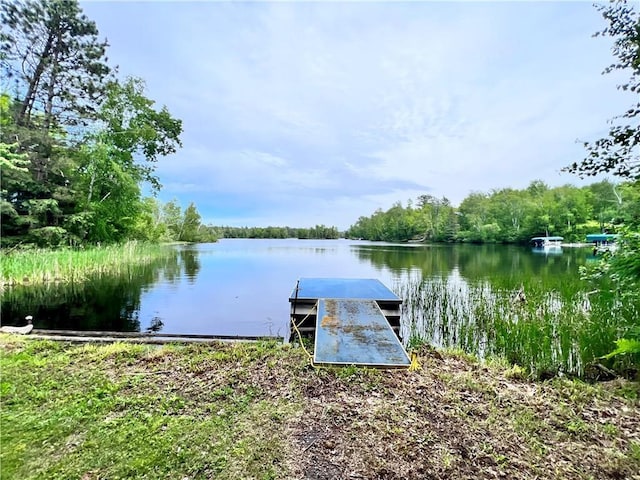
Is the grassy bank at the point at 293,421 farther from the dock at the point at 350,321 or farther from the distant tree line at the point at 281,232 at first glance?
the distant tree line at the point at 281,232

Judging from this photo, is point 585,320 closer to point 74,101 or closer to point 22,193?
point 22,193

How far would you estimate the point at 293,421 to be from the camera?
2.34 meters

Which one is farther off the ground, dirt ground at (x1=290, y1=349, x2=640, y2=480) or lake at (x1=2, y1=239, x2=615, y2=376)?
dirt ground at (x1=290, y1=349, x2=640, y2=480)

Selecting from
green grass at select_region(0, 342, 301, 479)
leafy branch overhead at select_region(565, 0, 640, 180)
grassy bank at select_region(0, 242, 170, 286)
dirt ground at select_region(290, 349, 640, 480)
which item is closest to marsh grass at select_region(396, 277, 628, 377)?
dirt ground at select_region(290, 349, 640, 480)

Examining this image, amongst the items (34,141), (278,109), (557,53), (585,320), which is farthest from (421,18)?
(34,141)

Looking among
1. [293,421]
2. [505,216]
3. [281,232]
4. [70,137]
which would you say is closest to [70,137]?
[70,137]

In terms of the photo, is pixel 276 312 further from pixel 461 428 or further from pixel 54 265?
pixel 54 265

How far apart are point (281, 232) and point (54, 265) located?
65050 millimetres

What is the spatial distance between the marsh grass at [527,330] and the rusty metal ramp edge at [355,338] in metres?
0.92

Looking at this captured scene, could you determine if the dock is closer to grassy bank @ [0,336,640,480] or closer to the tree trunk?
grassy bank @ [0,336,640,480]

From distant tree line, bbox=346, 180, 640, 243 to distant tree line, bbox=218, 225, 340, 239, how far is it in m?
18.3

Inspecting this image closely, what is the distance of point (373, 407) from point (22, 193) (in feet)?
56.6

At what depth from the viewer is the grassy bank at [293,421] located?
1835 millimetres

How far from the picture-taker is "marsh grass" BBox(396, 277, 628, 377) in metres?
3.98
